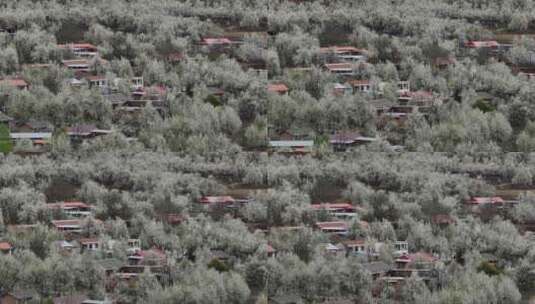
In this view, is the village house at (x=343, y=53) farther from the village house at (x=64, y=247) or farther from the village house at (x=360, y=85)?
the village house at (x=64, y=247)

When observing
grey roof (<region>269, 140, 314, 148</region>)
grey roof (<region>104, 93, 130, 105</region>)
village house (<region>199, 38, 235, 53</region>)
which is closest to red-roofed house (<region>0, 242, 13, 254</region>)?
grey roof (<region>269, 140, 314, 148</region>)

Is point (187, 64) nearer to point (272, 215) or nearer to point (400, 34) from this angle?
point (400, 34)

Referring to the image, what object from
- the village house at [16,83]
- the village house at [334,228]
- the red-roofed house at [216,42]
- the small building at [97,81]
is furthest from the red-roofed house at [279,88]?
the village house at [334,228]

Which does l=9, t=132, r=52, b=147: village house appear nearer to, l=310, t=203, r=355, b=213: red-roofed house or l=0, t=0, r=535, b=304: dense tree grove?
l=0, t=0, r=535, b=304: dense tree grove

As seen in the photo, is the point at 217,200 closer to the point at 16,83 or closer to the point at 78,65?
the point at 16,83

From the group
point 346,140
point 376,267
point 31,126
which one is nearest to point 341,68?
point 346,140

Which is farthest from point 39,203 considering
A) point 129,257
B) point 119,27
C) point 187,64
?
point 119,27
